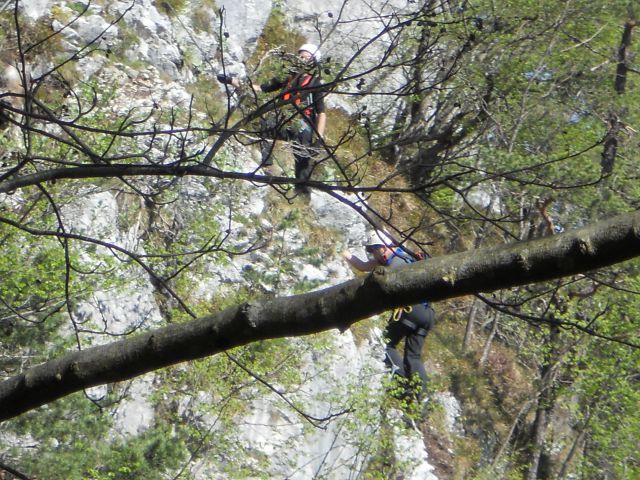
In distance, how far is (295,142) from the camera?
4.42 metres

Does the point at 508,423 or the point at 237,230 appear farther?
the point at 508,423

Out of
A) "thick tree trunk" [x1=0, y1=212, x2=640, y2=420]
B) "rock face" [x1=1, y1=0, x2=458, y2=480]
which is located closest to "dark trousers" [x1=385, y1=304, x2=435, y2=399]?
"rock face" [x1=1, y1=0, x2=458, y2=480]

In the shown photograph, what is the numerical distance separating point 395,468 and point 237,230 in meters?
3.23

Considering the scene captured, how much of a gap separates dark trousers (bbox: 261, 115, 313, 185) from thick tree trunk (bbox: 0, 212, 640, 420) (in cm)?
84

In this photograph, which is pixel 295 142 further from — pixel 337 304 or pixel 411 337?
pixel 411 337

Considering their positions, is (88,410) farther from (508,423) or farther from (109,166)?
(508,423)

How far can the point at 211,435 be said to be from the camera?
303 inches

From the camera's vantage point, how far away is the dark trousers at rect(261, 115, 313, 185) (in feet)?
11.5

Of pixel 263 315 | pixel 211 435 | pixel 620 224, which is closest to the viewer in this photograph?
pixel 620 224

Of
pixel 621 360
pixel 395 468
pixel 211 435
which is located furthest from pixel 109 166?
pixel 621 360

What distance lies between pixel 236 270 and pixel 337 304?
7.25 meters

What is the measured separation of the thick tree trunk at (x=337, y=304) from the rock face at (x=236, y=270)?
3.45m

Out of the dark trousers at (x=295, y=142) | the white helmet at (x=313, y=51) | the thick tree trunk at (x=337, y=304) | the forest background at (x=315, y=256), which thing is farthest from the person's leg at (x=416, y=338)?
the thick tree trunk at (x=337, y=304)

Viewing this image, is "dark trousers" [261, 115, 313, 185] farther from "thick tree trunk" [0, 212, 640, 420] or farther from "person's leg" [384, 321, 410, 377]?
"person's leg" [384, 321, 410, 377]
